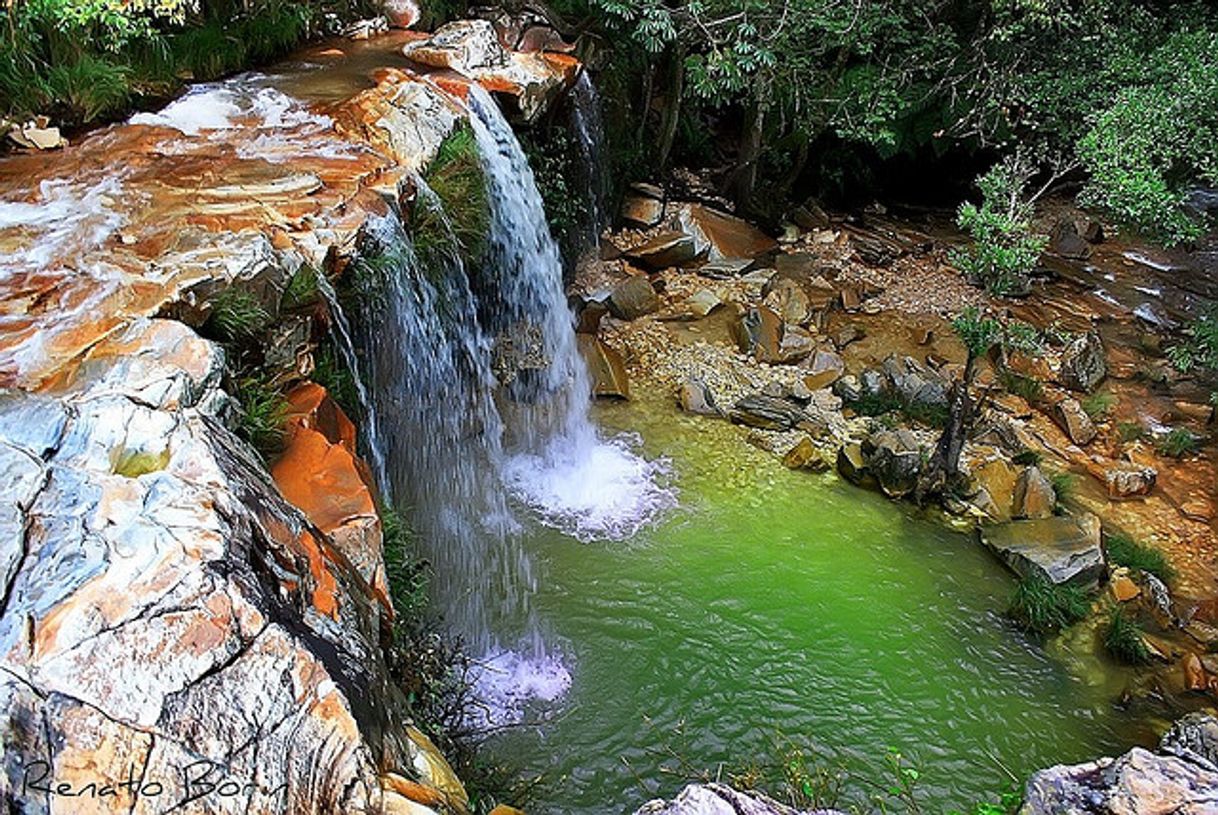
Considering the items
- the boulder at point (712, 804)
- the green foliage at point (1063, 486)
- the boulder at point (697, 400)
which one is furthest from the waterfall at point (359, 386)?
the green foliage at point (1063, 486)

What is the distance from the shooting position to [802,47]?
945 centimetres

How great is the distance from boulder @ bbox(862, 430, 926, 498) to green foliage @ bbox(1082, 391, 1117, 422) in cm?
224

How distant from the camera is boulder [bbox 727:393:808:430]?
7.87 metres

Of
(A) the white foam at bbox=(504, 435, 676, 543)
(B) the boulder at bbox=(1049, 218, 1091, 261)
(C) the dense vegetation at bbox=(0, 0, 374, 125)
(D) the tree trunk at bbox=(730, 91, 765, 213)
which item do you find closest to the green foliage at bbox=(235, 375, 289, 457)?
(C) the dense vegetation at bbox=(0, 0, 374, 125)

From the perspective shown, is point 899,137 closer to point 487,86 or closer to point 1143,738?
point 487,86

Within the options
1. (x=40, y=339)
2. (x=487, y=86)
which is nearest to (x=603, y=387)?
(x=487, y=86)

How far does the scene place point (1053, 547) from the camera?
6.39m

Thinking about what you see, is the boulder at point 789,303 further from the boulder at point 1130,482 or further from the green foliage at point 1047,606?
the green foliage at point 1047,606

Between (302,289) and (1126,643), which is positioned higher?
(302,289)

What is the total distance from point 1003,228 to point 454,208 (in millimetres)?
3919

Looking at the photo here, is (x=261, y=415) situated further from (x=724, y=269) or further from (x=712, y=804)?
(x=724, y=269)

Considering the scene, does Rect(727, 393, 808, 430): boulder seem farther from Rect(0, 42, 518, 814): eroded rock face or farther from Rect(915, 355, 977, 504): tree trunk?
Rect(0, 42, 518, 814): eroded rock face

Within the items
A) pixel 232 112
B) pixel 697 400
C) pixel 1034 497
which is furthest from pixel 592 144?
pixel 1034 497

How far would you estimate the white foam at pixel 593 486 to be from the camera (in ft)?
21.6
